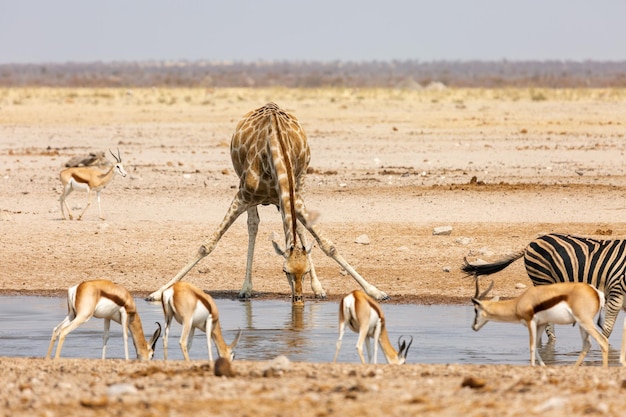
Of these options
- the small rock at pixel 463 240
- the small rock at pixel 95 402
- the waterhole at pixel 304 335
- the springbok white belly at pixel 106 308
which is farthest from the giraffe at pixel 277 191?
the small rock at pixel 95 402

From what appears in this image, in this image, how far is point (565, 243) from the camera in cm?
1117

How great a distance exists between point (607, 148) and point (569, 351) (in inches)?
644

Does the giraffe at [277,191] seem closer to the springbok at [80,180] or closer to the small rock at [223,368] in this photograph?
the small rock at [223,368]

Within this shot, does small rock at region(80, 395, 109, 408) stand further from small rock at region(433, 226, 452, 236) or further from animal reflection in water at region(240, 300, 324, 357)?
small rock at region(433, 226, 452, 236)

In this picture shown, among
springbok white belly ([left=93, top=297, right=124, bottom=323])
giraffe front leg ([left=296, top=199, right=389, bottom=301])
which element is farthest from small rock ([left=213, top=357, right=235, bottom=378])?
giraffe front leg ([left=296, top=199, right=389, bottom=301])

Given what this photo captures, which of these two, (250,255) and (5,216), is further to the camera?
(5,216)

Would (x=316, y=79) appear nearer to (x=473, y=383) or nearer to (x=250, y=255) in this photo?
(x=250, y=255)

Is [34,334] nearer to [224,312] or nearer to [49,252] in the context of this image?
[224,312]

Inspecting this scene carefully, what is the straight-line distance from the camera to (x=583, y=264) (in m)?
11.0

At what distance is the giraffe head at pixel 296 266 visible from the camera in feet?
40.0

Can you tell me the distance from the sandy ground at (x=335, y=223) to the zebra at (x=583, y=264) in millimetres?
1911

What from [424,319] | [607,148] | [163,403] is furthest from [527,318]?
[607,148]

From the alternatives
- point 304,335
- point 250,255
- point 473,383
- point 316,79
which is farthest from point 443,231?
point 316,79

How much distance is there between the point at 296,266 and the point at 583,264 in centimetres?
290
